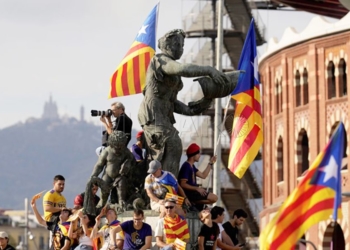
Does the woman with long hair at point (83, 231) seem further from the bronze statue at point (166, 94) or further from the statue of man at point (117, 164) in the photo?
the bronze statue at point (166, 94)

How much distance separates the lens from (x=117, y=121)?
2355 centimetres

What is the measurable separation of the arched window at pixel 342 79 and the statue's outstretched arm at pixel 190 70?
42081 millimetres

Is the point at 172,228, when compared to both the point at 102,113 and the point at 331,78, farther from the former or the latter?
the point at 331,78

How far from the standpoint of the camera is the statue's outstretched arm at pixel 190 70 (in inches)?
863

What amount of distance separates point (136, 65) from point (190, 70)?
9.09m

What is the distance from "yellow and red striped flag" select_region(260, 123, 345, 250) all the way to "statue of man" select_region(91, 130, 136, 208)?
14.2 ft

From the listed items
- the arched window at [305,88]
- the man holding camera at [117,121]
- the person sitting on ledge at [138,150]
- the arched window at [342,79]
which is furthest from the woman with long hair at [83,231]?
the arched window at [305,88]

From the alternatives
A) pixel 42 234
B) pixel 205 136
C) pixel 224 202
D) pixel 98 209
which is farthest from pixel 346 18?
pixel 42 234

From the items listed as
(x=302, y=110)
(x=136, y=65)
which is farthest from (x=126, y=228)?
(x=302, y=110)

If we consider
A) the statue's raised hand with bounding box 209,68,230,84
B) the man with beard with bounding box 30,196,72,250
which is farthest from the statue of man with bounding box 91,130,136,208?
the statue's raised hand with bounding box 209,68,230,84

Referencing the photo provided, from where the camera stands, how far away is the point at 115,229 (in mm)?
21094

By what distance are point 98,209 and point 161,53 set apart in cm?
265

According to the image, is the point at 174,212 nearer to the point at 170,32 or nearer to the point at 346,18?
the point at 170,32

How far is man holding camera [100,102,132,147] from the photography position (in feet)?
77.1
